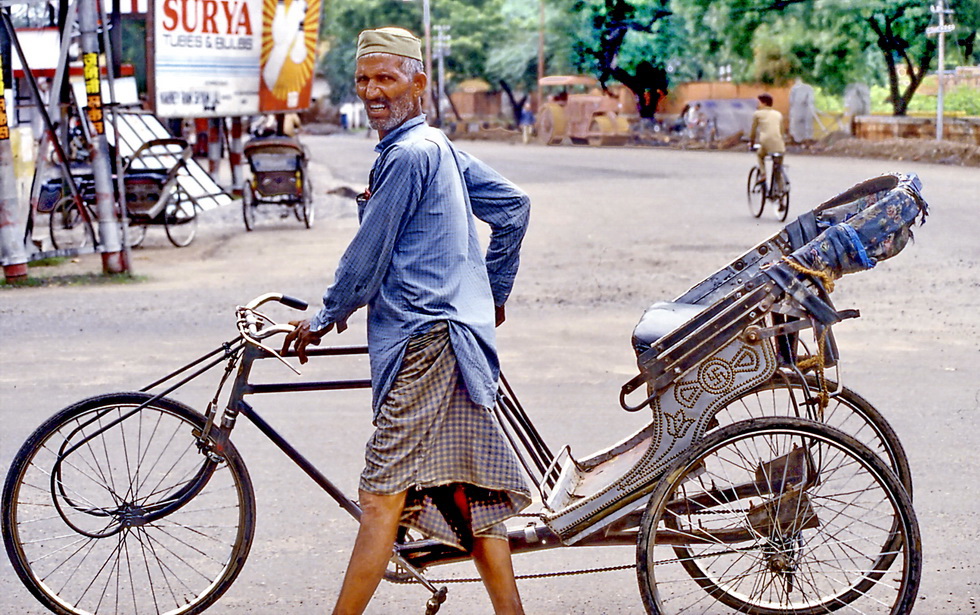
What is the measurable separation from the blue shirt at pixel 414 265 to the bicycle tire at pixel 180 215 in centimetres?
1096

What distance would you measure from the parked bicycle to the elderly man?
43.0ft

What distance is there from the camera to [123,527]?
370 cm

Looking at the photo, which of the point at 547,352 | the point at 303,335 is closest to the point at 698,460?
the point at 303,335

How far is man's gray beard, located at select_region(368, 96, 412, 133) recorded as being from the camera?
3.17 metres

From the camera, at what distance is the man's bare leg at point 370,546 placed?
3.26 meters

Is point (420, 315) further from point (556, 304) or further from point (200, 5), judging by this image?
point (200, 5)

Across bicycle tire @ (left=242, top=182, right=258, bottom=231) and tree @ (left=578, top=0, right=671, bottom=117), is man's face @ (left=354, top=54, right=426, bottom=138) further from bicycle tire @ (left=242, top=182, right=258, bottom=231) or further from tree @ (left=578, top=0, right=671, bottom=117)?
tree @ (left=578, top=0, right=671, bottom=117)

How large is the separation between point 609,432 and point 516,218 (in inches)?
105

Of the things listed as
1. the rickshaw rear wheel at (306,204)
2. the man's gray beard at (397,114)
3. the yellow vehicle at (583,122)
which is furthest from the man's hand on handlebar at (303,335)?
the yellow vehicle at (583,122)

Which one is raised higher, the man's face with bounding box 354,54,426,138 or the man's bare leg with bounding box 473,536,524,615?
the man's face with bounding box 354,54,426,138

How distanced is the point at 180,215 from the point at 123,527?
11101mm

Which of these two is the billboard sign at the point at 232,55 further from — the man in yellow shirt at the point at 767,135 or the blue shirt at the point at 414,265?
the blue shirt at the point at 414,265

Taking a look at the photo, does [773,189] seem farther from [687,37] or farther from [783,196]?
[687,37]

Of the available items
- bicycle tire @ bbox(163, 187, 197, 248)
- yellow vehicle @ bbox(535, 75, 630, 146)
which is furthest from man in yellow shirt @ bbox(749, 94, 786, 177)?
yellow vehicle @ bbox(535, 75, 630, 146)
